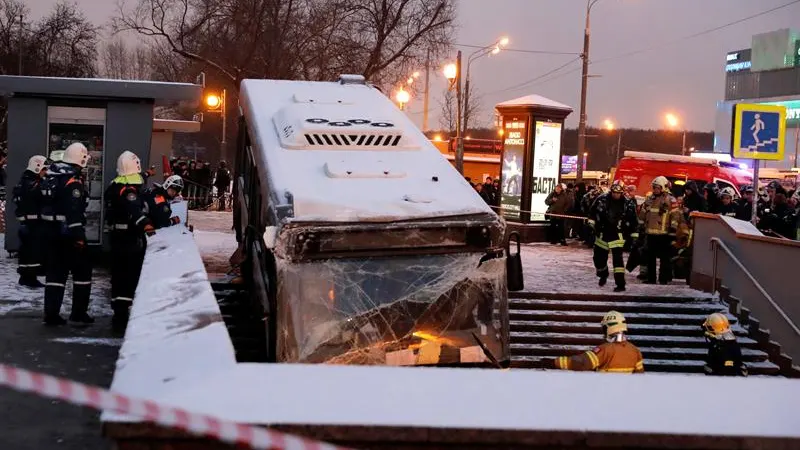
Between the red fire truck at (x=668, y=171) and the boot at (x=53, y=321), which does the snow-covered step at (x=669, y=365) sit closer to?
the boot at (x=53, y=321)

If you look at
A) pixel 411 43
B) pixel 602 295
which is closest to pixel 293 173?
pixel 602 295

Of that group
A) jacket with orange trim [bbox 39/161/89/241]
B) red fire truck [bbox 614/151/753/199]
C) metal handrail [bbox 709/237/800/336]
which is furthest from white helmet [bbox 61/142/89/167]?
red fire truck [bbox 614/151/753/199]

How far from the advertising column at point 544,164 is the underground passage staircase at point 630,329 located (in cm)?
934

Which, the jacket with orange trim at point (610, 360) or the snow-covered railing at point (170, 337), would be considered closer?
the snow-covered railing at point (170, 337)

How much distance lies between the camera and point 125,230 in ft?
32.8

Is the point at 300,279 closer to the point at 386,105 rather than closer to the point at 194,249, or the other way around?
the point at 194,249

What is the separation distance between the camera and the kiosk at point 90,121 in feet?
45.1

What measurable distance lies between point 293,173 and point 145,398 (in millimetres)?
4845

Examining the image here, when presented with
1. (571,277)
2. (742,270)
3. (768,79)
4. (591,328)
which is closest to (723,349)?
(591,328)

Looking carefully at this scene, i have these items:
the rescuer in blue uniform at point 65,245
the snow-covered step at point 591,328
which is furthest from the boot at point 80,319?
the snow-covered step at point 591,328

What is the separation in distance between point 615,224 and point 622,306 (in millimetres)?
1320

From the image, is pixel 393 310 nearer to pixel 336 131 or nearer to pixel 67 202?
pixel 336 131

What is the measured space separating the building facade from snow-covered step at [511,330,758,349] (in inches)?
2989

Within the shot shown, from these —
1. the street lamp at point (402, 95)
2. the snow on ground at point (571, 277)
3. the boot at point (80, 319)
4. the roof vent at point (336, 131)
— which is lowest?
the boot at point (80, 319)
